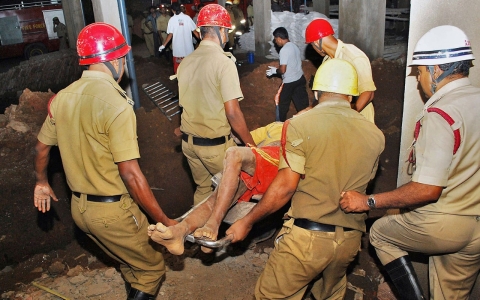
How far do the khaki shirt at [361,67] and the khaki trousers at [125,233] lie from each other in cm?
250

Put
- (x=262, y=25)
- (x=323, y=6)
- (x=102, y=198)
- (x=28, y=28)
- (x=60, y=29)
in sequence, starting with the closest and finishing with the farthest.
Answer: (x=102, y=198), (x=262, y=25), (x=323, y=6), (x=28, y=28), (x=60, y=29)

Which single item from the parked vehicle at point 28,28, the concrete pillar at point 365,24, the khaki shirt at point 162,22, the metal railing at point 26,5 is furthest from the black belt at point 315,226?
the metal railing at point 26,5

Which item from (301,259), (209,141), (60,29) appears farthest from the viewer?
(60,29)

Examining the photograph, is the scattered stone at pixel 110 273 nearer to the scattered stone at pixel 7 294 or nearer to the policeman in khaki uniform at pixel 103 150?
the scattered stone at pixel 7 294

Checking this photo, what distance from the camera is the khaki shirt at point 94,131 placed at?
291cm

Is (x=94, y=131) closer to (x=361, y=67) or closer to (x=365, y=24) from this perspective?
(x=361, y=67)

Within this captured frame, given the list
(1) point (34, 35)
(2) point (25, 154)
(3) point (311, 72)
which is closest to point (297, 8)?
(3) point (311, 72)

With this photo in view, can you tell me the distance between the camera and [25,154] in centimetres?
621

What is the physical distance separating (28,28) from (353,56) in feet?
54.4

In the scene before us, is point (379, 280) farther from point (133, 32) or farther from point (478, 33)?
point (133, 32)

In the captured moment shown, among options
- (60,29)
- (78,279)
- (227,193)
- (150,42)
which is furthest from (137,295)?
(60,29)

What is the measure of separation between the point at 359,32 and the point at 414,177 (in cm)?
887

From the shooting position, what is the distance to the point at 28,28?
55.6 feet

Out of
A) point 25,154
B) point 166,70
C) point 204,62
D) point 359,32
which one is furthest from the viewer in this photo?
point 166,70
